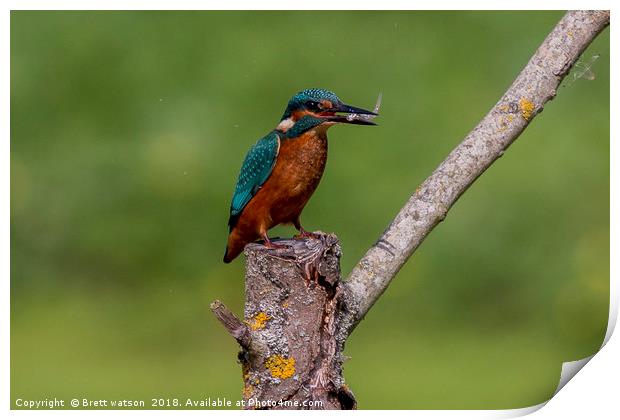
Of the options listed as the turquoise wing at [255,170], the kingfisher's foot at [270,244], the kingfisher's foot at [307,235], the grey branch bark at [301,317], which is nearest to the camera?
the grey branch bark at [301,317]

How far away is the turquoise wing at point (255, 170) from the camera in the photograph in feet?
10.3

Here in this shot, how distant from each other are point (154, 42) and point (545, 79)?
1.44m

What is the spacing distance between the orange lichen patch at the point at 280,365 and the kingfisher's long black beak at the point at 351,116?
805 millimetres

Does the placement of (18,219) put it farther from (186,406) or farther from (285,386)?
(285,386)

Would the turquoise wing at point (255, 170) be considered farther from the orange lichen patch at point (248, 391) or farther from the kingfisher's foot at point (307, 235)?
the orange lichen patch at point (248, 391)

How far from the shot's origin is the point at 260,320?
2.62m

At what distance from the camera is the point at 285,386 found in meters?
2.63

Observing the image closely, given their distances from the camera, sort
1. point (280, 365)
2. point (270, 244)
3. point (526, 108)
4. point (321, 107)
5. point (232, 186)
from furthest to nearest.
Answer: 1. point (232, 186)
2. point (321, 107)
3. point (526, 108)
4. point (270, 244)
5. point (280, 365)

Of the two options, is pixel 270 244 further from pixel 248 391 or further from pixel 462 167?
pixel 462 167

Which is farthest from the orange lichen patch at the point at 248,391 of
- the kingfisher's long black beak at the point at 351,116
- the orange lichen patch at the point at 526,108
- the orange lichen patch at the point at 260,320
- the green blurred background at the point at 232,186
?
the orange lichen patch at the point at 526,108

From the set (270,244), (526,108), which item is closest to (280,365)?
(270,244)

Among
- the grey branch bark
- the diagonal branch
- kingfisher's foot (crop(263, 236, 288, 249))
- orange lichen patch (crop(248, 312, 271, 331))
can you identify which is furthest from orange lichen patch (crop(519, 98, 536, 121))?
orange lichen patch (crop(248, 312, 271, 331))

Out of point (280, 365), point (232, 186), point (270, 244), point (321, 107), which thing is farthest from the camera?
point (232, 186)

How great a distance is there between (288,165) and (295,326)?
672 millimetres
